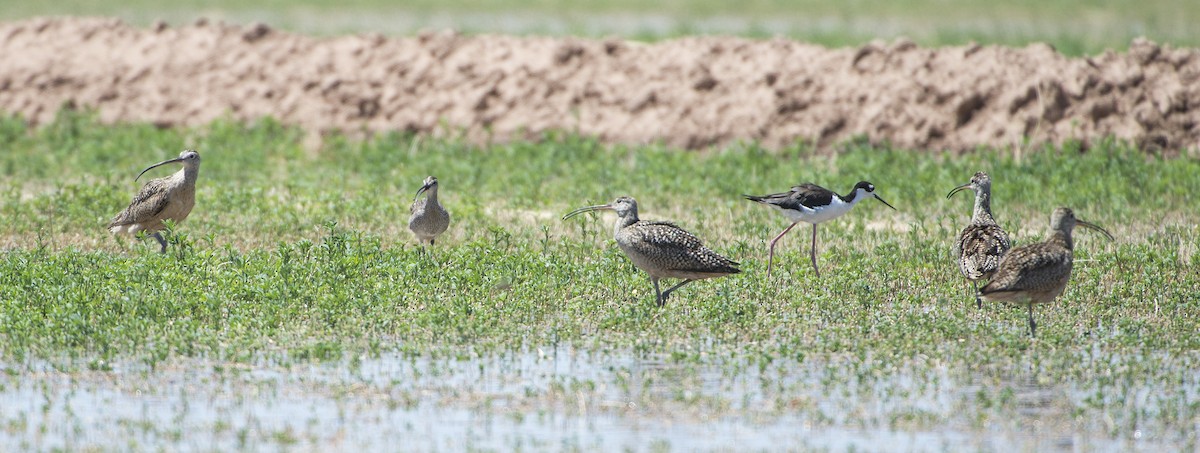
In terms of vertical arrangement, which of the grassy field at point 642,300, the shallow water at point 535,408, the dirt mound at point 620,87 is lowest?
the shallow water at point 535,408

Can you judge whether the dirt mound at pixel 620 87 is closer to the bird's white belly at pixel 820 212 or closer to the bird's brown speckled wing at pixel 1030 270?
the bird's white belly at pixel 820 212

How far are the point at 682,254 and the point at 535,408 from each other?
2.98 meters

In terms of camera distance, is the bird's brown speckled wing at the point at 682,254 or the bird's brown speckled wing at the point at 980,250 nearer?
the bird's brown speckled wing at the point at 980,250

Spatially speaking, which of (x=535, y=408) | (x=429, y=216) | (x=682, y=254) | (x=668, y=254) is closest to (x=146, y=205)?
(x=429, y=216)

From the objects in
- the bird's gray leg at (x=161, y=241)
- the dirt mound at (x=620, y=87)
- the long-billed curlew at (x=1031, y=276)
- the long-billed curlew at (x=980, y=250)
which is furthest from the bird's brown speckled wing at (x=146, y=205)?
the long-billed curlew at (x=1031, y=276)

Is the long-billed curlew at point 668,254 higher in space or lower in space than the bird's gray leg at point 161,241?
lower

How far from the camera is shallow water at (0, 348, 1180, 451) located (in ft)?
25.0

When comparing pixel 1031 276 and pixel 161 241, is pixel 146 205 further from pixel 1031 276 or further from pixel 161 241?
pixel 1031 276

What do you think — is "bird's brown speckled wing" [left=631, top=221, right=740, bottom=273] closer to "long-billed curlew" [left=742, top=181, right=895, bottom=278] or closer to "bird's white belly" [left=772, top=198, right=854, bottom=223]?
"long-billed curlew" [left=742, top=181, right=895, bottom=278]

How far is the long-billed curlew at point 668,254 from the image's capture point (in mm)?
11023

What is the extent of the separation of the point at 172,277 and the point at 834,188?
783 cm

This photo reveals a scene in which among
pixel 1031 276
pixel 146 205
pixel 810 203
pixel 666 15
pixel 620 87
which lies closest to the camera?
pixel 1031 276

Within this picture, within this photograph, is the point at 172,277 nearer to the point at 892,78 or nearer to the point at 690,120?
the point at 690,120

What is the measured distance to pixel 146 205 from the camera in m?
13.3
